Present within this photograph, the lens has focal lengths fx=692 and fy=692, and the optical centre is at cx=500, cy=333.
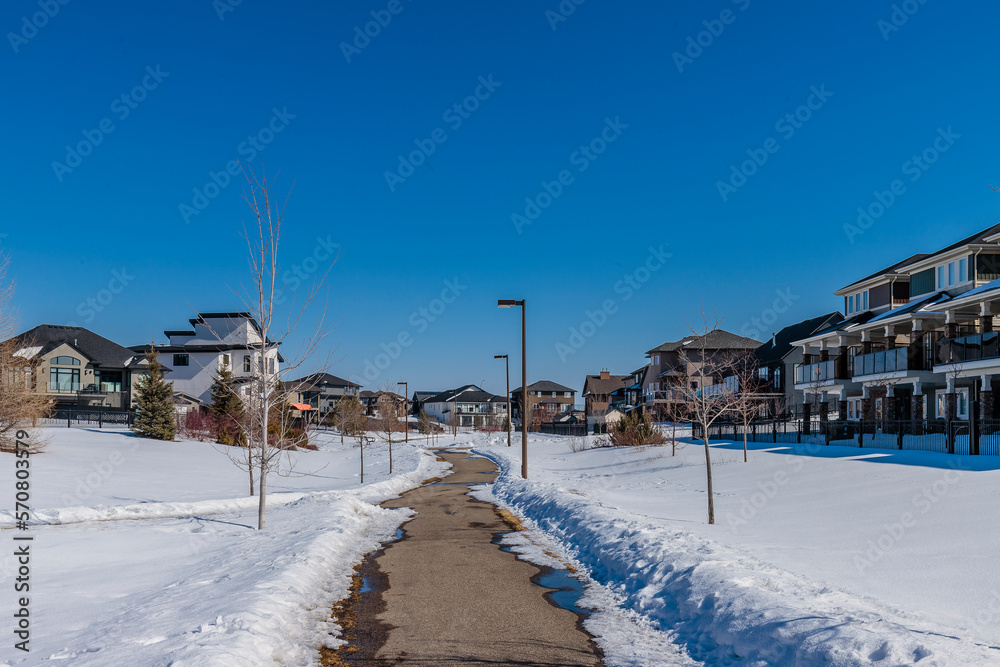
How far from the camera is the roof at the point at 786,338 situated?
6289 centimetres

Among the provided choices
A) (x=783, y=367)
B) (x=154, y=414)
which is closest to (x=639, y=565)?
(x=154, y=414)

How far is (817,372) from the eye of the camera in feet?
145

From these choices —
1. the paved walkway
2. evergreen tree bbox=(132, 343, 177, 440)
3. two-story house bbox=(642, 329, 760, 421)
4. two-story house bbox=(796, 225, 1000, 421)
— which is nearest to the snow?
the paved walkway

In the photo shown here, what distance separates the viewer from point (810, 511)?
15.3m

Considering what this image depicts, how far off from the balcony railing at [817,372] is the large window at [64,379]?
2384 inches

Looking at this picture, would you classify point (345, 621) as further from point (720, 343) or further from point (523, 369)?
point (720, 343)

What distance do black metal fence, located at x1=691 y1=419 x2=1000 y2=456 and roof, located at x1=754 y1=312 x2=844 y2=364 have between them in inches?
1081

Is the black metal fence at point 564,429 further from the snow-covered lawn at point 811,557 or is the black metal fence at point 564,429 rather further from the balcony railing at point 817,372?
the snow-covered lawn at point 811,557

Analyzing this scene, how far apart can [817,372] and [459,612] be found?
41733 millimetres

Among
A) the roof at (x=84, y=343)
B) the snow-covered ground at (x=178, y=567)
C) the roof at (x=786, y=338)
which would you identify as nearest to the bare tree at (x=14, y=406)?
the snow-covered ground at (x=178, y=567)

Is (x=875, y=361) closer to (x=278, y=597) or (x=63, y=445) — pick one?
(x=278, y=597)

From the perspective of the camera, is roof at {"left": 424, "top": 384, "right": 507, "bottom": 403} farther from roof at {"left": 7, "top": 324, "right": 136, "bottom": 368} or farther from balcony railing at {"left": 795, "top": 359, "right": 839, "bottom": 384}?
balcony railing at {"left": 795, "top": 359, "right": 839, "bottom": 384}

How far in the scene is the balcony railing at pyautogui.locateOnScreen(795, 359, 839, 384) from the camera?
42344mm

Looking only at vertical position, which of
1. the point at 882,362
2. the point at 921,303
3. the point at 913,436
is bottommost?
the point at 913,436
